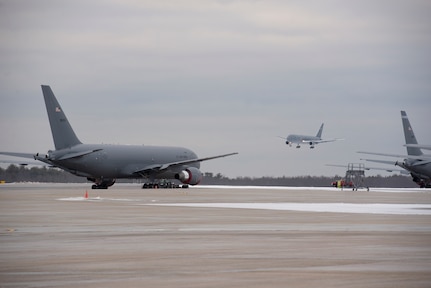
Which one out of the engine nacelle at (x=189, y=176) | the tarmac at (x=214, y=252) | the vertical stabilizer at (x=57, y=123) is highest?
the vertical stabilizer at (x=57, y=123)

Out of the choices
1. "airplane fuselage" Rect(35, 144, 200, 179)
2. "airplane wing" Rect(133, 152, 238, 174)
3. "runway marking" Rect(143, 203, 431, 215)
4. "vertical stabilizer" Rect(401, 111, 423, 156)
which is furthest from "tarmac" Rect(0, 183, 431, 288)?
"vertical stabilizer" Rect(401, 111, 423, 156)

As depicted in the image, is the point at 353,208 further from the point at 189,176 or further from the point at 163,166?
the point at 163,166

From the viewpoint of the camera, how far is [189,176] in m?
116

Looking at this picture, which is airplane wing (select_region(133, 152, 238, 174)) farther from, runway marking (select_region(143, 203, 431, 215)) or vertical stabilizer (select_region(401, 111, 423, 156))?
runway marking (select_region(143, 203, 431, 215))

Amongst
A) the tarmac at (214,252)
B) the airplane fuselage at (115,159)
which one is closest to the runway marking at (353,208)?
the tarmac at (214,252)

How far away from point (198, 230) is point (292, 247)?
22.7 ft

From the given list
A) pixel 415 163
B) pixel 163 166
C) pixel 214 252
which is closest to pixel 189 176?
pixel 163 166

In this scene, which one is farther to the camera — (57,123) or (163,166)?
(163,166)

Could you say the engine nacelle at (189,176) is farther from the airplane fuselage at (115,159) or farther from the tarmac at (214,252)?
the tarmac at (214,252)

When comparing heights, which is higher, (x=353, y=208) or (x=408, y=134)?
(x=408, y=134)

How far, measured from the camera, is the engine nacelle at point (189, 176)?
4584 inches

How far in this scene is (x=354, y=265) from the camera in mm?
18703

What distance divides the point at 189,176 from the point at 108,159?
10886 millimetres

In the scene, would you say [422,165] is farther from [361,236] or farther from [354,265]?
[354,265]
